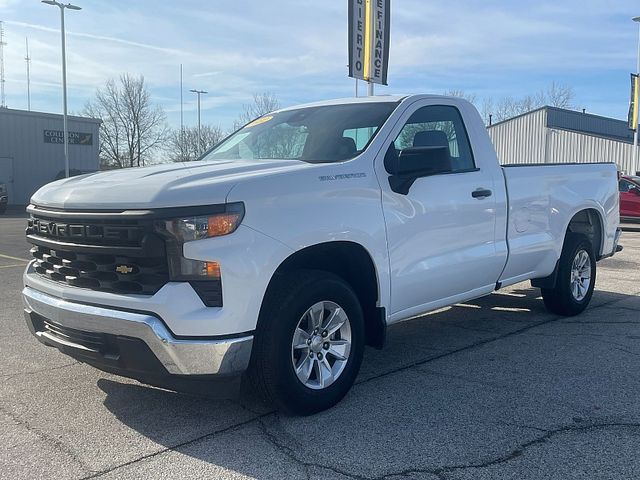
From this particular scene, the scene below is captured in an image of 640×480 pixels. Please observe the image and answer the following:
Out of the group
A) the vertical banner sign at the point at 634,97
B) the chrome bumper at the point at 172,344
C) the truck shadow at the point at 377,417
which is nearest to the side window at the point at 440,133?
the truck shadow at the point at 377,417

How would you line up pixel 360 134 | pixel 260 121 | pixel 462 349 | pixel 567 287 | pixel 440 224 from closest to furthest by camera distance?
pixel 360 134, pixel 440 224, pixel 462 349, pixel 260 121, pixel 567 287

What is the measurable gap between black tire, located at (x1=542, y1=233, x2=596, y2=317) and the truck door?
4.31 ft

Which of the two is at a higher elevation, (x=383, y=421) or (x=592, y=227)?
(x=592, y=227)

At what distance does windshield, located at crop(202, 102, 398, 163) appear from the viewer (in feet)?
15.3

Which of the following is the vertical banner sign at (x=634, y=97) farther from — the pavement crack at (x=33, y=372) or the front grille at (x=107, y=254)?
the front grille at (x=107, y=254)

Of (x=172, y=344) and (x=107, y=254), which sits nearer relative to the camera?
(x=172, y=344)

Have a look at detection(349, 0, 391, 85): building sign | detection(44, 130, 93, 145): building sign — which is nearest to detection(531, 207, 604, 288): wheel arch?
detection(349, 0, 391, 85): building sign

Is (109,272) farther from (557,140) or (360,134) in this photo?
(557,140)

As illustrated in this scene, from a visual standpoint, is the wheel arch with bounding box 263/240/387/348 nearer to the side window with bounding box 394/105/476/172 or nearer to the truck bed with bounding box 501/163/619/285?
the side window with bounding box 394/105/476/172

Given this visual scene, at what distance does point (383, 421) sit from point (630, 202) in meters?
17.2

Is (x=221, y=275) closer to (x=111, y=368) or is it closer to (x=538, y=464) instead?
(x=111, y=368)

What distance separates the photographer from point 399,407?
4.14 metres

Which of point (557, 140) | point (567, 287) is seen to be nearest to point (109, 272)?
point (567, 287)

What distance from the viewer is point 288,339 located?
3748mm
